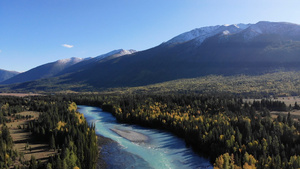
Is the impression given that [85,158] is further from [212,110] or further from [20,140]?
[212,110]

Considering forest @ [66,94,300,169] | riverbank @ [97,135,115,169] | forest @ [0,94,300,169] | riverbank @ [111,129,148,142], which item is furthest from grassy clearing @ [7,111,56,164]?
forest @ [66,94,300,169]

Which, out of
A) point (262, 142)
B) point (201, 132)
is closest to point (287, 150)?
point (262, 142)

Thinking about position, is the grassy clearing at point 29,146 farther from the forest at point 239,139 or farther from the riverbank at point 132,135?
the forest at point 239,139

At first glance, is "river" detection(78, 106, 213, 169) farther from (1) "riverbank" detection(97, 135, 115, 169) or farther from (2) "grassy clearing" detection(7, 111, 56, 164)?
(2) "grassy clearing" detection(7, 111, 56, 164)

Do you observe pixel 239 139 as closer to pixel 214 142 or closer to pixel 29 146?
pixel 214 142

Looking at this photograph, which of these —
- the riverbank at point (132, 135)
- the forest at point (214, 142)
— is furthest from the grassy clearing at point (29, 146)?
the riverbank at point (132, 135)
